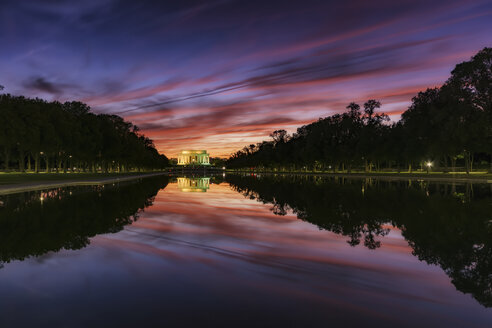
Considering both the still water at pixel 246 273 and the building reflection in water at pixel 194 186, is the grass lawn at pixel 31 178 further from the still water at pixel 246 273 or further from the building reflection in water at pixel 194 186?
the still water at pixel 246 273

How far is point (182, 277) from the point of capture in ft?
25.7

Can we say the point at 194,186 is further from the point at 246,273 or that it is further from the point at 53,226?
the point at 246,273

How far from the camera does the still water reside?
591 cm

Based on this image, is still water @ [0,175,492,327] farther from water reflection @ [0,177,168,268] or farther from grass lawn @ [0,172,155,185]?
grass lawn @ [0,172,155,185]

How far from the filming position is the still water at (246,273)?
591 centimetres

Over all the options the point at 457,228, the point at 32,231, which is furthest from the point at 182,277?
the point at 457,228

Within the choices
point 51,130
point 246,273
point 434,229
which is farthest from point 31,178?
point 434,229

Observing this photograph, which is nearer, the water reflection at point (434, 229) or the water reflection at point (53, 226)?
the water reflection at point (434, 229)

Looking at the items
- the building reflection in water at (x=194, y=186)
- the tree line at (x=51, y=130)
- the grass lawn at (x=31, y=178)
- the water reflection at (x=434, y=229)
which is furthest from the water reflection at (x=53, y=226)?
the tree line at (x=51, y=130)

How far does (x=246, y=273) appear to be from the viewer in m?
8.17

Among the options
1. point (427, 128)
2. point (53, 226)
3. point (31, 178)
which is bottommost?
point (53, 226)

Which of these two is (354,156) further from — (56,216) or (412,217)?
(56,216)

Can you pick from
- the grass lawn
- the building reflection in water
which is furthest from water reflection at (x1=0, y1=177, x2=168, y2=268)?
the grass lawn

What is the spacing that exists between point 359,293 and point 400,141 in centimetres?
7450
